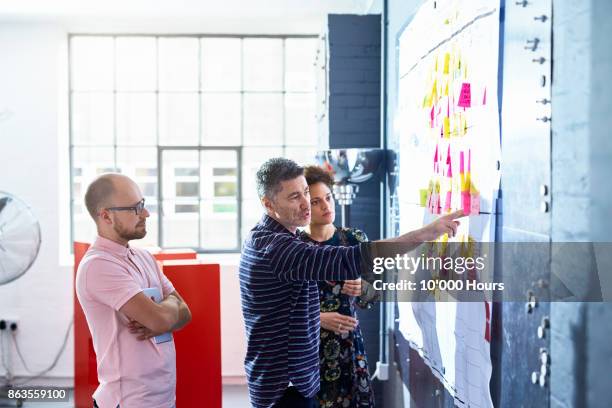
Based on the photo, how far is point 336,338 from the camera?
2719 mm

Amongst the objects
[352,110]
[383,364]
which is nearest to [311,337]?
[383,364]

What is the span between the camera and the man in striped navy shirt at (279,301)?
2100 mm

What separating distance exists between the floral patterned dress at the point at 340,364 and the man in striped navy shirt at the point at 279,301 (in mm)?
469

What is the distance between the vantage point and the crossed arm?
6.86 feet

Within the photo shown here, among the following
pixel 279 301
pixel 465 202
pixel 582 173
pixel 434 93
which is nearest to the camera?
pixel 582 173

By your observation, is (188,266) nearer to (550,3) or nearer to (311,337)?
(311,337)

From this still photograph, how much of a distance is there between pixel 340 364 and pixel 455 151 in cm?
100

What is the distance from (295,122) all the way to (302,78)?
401 millimetres

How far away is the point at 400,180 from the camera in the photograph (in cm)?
333

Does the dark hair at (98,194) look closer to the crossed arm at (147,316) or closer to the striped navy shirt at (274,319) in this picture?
the crossed arm at (147,316)

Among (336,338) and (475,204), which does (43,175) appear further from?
(475,204)

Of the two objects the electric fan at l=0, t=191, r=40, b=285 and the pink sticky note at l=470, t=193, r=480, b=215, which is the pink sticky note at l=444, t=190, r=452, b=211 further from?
the electric fan at l=0, t=191, r=40, b=285

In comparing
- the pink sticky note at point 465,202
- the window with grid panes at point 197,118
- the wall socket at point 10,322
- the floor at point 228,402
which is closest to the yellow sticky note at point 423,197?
the pink sticky note at point 465,202

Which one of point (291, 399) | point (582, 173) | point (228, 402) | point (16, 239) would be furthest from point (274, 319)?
point (228, 402)
